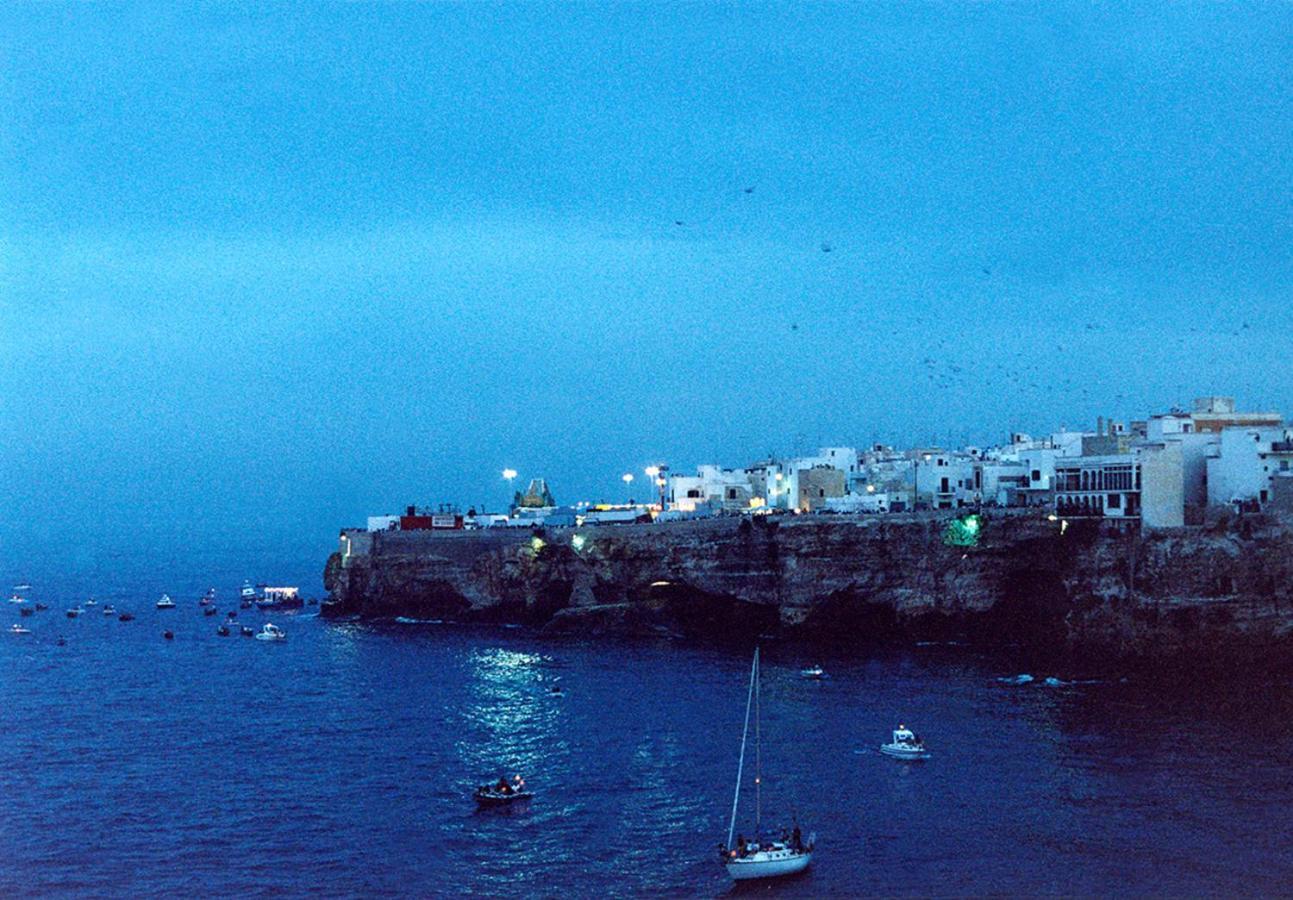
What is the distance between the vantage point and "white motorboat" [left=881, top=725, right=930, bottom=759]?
44875 millimetres

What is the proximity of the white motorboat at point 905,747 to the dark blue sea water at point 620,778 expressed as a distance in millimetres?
744

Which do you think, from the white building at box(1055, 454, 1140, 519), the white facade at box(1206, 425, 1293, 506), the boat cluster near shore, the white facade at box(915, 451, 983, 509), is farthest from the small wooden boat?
the boat cluster near shore

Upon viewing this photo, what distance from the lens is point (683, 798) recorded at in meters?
40.6

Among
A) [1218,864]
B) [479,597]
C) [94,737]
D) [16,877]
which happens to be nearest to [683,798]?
[1218,864]

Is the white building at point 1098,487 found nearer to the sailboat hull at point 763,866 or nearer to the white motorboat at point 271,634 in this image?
the sailboat hull at point 763,866

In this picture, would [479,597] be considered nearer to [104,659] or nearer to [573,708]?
[104,659]

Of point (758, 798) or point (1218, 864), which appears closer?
point (1218, 864)

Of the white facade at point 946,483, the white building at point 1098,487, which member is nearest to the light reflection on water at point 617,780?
the white building at point 1098,487

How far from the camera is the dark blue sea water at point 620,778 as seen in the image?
33.8 meters

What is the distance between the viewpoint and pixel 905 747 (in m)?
45.2

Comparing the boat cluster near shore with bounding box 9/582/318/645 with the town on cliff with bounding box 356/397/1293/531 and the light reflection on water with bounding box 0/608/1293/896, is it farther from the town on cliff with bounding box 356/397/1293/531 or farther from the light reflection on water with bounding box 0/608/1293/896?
the light reflection on water with bounding box 0/608/1293/896

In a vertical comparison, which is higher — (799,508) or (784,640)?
(799,508)

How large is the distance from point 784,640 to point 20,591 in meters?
90.9

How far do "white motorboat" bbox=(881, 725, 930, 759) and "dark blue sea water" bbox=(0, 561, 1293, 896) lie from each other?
2.44 feet
